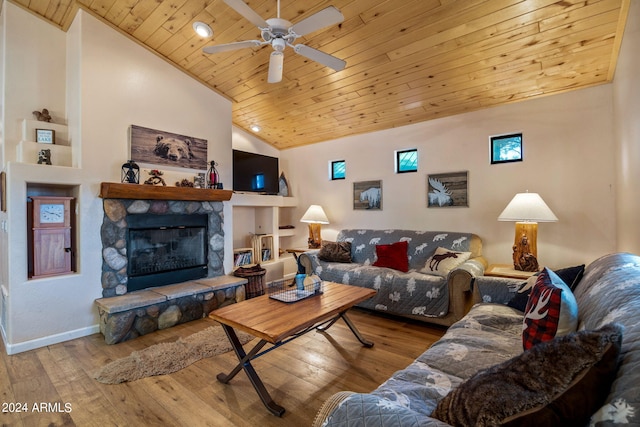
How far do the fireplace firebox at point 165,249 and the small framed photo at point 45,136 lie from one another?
1053 millimetres

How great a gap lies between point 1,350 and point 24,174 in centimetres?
154

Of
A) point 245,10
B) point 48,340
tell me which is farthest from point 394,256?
point 48,340

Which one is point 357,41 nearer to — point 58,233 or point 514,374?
point 514,374

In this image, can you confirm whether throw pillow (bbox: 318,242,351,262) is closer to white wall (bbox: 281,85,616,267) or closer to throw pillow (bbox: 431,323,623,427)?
white wall (bbox: 281,85,616,267)

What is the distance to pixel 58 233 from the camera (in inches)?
114

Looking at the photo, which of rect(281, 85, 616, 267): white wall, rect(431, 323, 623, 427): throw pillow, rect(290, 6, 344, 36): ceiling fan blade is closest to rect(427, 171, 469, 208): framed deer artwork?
rect(281, 85, 616, 267): white wall

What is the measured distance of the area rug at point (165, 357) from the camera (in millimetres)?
2223

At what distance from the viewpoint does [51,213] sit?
2.85m

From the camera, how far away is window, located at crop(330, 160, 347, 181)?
16.3 ft

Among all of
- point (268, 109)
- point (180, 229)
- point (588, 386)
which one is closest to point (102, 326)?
point (180, 229)

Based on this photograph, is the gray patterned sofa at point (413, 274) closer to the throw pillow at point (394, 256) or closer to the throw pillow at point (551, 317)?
the throw pillow at point (394, 256)

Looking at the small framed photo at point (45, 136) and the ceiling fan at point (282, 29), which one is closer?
the ceiling fan at point (282, 29)

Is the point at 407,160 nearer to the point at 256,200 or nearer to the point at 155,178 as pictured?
the point at 256,200

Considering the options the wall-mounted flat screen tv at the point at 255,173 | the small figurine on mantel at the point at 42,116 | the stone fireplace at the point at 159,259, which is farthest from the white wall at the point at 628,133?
the small figurine on mantel at the point at 42,116
